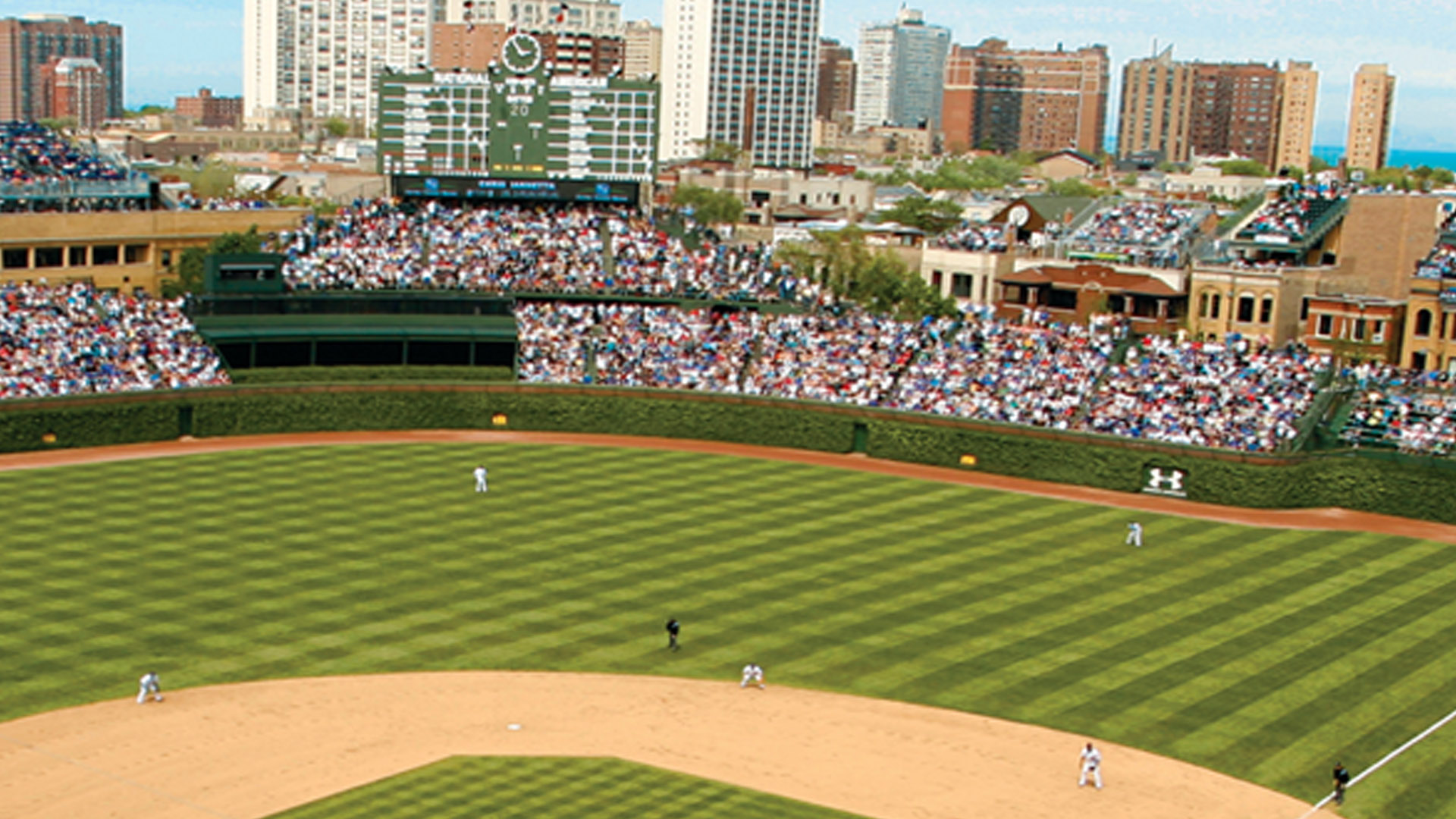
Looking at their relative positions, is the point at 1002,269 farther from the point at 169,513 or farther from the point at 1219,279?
the point at 169,513

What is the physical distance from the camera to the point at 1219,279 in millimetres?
76188

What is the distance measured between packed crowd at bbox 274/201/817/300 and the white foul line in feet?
146

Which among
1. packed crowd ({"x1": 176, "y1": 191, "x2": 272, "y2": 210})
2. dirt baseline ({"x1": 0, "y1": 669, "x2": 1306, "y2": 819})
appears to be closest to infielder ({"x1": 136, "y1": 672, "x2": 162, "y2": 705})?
dirt baseline ({"x1": 0, "y1": 669, "x2": 1306, "y2": 819})

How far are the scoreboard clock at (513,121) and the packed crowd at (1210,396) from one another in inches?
1133

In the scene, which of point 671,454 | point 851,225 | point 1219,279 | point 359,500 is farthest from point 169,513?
point 851,225

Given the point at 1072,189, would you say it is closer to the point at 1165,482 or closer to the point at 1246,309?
the point at 1246,309

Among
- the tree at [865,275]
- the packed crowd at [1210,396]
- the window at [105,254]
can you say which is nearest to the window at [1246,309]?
the packed crowd at [1210,396]

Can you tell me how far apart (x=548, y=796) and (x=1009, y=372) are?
130ft

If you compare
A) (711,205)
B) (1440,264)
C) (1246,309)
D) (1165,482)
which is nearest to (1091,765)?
(1165,482)

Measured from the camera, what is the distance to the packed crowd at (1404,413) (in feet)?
186

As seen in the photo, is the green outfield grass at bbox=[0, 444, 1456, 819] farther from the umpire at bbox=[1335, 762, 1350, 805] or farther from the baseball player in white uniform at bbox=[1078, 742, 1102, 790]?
the baseball player in white uniform at bbox=[1078, 742, 1102, 790]

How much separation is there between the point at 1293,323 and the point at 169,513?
5357 cm

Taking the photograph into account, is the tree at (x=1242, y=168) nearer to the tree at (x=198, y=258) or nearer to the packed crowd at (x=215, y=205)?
the packed crowd at (x=215, y=205)

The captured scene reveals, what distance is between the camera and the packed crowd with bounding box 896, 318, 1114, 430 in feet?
206
